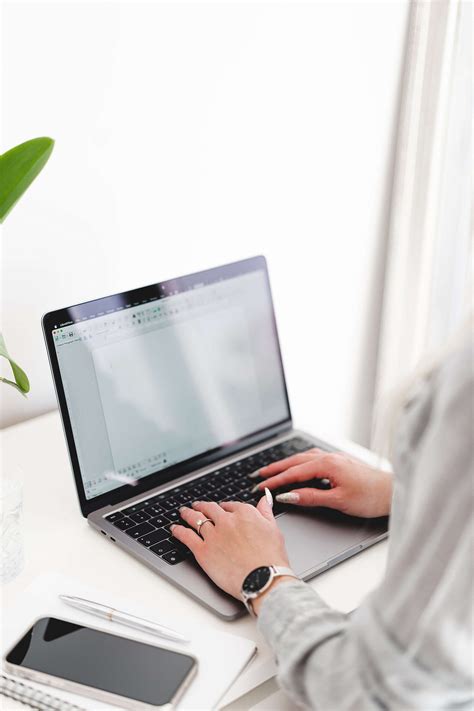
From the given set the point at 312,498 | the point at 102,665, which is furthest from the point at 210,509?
the point at 102,665

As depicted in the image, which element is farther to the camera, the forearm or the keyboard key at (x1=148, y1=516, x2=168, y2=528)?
the keyboard key at (x1=148, y1=516, x2=168, y2=528)

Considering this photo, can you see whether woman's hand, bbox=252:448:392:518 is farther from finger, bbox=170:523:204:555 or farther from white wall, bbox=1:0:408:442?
white wall, bbox=1:0:408:442

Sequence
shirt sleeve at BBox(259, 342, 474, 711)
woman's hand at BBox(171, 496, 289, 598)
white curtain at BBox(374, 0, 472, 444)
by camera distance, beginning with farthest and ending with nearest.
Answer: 1. white curtain at BBox(374, 0, 472, 444)
2. woman's hand at BBox(171, 496, 289, 598)
3. shirt sleeve at BBox(259, 342, 474, 711)

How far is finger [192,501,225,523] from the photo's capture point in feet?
2.81

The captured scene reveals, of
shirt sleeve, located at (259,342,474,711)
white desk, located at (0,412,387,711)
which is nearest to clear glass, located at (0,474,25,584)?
white desk, located at (0,412,387,711)

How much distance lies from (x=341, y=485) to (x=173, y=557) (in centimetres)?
21

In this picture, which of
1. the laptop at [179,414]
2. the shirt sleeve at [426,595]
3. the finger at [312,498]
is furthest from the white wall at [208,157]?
the shirt sleeve at [426,595]

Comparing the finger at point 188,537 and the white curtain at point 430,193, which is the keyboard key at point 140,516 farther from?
the white curtain at point 430,193

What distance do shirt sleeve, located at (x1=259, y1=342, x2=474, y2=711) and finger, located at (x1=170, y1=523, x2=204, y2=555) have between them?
0.85ft

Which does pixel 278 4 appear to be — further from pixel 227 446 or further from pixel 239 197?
pixel 227 446

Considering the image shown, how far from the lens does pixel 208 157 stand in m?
1.22

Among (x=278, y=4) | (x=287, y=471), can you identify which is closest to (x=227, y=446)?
(x=287, y=471)

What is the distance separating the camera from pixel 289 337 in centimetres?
146

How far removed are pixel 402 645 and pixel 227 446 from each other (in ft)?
1.78
